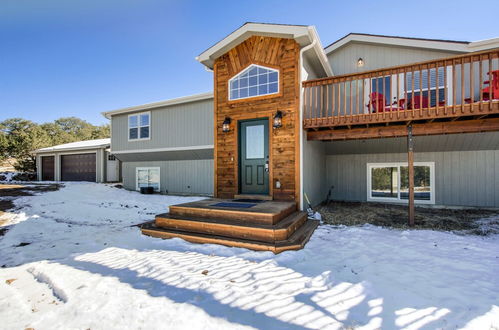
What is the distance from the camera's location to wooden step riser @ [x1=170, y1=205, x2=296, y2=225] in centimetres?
422

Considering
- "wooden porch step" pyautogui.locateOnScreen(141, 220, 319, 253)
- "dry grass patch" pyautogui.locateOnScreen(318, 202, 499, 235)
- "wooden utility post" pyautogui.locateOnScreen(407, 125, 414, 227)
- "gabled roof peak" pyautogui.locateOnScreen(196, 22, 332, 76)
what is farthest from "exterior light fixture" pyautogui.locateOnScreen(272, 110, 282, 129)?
"wooden utility post" pyautogui.locateOnScreen(407, 125, 414, 227)

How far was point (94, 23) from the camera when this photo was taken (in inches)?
413

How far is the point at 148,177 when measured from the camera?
11.7m

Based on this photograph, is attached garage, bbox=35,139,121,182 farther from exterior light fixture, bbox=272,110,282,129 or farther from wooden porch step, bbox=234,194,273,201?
exterior light fixture, bbox=272,110,282,129

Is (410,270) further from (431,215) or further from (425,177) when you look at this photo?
(425,177)

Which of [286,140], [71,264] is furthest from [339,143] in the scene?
[71,264]

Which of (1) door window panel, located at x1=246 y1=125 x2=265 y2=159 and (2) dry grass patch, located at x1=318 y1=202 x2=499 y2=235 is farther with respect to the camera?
(1) door window panel, located at x1=246 y1=125 x2=265 y2=159

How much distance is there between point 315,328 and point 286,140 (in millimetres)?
4531

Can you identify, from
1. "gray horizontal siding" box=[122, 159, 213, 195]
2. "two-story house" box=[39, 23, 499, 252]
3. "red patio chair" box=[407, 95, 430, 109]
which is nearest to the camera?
"two-story house" box=[39, 23, 499, 252]

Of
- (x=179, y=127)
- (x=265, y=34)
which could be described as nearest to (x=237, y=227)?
(x=265, y=34)

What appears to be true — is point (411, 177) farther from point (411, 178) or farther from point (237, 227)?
point (237, 227)

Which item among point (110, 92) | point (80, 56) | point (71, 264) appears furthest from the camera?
point (110, 92)

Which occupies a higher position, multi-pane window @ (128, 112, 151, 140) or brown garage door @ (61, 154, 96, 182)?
multi-pane window @ (128, 112, 151, 140)

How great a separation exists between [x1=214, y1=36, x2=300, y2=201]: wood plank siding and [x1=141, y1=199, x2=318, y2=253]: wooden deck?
1.19 metres
